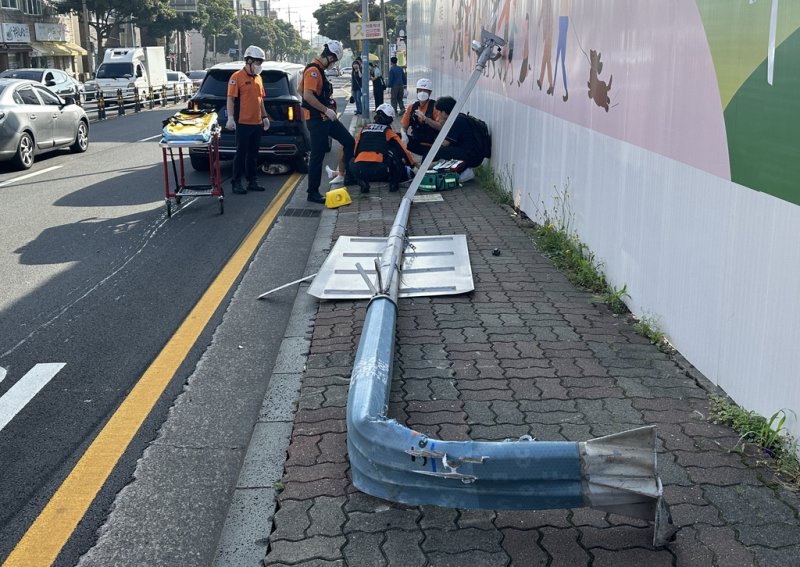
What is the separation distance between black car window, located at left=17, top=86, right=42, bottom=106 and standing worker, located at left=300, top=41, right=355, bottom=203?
7.03 meters

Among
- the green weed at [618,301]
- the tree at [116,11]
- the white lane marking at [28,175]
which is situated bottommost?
the white lane marking at [28,175]

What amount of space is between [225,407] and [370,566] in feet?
6.37

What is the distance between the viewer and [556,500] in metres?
3.35

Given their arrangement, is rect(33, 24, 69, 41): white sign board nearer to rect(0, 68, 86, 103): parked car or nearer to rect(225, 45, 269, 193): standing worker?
rect(0, 68, 86, 103): parked car

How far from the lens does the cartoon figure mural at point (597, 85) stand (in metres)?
6.83

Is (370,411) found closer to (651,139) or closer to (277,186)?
(651,139)

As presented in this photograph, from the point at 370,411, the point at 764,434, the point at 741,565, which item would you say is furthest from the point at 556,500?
the point at 764,434

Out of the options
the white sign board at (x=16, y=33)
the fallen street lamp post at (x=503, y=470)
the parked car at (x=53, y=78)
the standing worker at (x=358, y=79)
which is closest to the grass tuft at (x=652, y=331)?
the fallen street lamp post at (x=503, y=470)

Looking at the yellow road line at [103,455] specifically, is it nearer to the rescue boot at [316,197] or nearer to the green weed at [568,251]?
the green weed at [568,251]

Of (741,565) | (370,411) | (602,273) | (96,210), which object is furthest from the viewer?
(96,210)

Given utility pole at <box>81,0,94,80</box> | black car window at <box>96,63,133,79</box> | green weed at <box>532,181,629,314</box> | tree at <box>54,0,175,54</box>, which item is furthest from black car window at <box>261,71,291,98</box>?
tree at <box>54,0,175,54</box>

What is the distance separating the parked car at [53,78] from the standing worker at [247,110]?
19.7 meters

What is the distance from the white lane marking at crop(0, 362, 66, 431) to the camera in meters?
4.85

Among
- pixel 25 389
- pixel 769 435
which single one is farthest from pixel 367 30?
pixel 769 435
